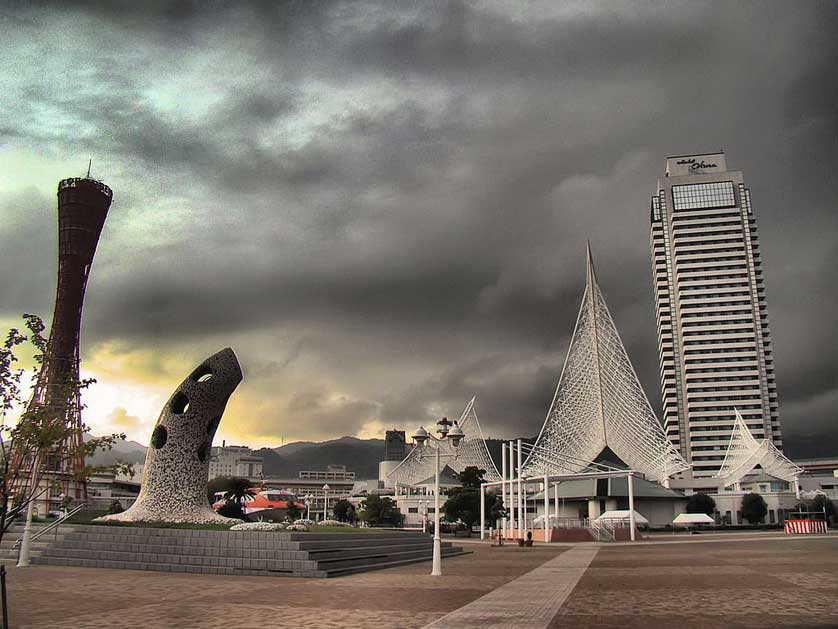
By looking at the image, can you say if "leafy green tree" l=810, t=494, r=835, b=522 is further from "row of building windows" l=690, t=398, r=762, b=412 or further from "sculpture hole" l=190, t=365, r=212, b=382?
"sculpture hole" l=190, t=365, r=212, b=382

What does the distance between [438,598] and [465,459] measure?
86.9 metres

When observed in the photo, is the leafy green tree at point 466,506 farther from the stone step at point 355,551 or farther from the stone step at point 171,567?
the stone step at point 171,567

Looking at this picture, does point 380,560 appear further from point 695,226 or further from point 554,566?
point 695,226

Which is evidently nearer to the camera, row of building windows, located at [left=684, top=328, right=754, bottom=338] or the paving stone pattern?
the paving stone pattern

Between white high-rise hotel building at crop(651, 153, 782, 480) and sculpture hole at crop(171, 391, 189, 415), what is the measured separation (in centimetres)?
10581

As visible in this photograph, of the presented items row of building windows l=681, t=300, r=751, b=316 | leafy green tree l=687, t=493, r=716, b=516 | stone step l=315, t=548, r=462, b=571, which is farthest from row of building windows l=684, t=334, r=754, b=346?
stone step l=315, t=548, r=462, b=571

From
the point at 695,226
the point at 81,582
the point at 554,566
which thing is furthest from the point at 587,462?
the point at 695,226

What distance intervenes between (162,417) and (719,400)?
361 ft

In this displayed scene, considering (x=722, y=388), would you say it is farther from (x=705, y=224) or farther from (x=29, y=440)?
(x=29, y=440)

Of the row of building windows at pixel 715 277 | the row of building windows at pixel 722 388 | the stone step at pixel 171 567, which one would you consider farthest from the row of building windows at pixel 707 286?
the stone step at pixel 171 567

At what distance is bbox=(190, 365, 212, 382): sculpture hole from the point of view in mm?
24406

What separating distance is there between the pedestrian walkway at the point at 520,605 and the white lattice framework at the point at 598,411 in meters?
43.7

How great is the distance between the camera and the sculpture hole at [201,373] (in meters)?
24.4

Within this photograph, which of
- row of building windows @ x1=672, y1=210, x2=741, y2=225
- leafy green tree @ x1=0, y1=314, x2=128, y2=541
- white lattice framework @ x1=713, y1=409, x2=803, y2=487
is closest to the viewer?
leafy green tree @ x1=0, y1=314, x2=128, y2=541
